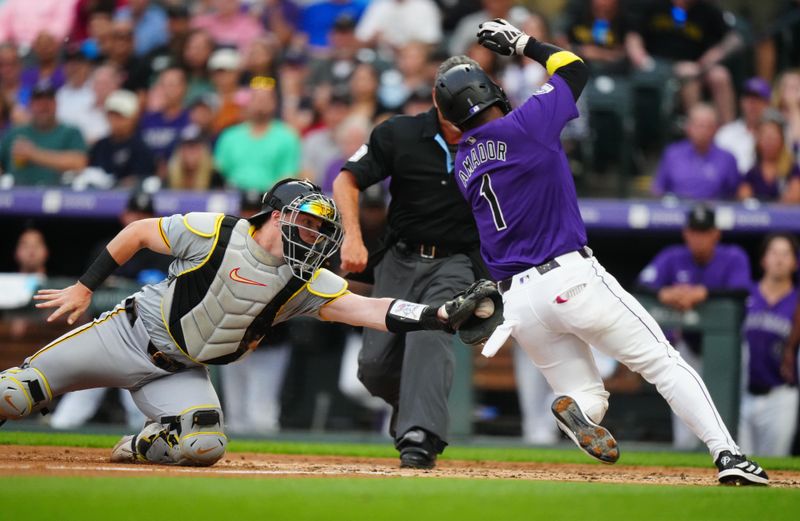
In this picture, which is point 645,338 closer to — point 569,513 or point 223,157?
point 569,513

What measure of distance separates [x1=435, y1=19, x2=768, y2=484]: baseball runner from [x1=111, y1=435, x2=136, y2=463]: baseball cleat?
1.89m

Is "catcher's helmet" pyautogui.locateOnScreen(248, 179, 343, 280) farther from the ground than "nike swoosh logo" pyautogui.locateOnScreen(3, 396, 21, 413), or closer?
farther from the ground

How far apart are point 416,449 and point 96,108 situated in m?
6.67

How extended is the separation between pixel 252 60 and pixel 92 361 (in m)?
5.89

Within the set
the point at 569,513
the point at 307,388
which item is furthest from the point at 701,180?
the point at 569,513

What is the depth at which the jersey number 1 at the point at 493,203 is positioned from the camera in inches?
205

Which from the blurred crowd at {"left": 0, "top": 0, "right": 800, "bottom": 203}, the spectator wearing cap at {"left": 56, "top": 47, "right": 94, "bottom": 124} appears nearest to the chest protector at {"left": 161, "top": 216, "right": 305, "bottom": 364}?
the blurred crowd at {"left": 0, "top": 0, "right": 800, "bottom": 203}

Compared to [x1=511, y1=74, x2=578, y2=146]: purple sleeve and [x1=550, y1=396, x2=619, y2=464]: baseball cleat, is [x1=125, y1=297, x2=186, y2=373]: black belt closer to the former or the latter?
[x1=550, y1=396, x2=619, y2=464]: baseball cleat

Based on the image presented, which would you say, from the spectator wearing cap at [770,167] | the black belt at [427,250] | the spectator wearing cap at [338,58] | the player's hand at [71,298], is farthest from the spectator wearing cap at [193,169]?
the player's hand at [71,298]

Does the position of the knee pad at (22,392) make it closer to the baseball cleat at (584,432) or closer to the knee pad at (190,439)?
the knee pad at (190,439)

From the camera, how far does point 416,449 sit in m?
5.74

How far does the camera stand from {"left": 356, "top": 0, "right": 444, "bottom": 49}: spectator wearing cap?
1126 centimetres

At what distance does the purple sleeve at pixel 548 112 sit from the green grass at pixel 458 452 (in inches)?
99.9

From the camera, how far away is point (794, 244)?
8.35 m
